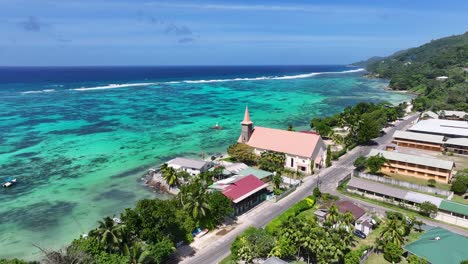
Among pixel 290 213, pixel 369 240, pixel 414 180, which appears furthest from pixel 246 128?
pixel 369 240

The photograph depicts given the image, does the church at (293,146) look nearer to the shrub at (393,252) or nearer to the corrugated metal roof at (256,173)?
the corrugated metal roof at (256,173)

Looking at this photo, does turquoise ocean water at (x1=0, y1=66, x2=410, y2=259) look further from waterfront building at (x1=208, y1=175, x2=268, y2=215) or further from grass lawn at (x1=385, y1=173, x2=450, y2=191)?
grass lawn at (x1=385, y1=173, x2=450, y2=191)

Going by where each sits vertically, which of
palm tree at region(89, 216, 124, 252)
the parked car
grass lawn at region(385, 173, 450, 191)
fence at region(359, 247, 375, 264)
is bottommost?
grass lawn at region(385, 173, 450, 191)

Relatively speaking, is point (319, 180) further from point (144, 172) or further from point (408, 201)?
point (144, 172)

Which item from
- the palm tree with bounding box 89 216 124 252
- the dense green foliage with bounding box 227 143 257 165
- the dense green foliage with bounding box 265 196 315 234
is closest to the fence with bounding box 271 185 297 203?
the dense green foliage with bounding box 265 196 315 234

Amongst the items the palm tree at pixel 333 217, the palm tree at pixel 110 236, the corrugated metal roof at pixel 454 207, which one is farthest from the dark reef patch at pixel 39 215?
the corrugated metal roof at pixel 454 207

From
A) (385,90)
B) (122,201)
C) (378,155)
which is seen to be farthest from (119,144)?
(385,90)
